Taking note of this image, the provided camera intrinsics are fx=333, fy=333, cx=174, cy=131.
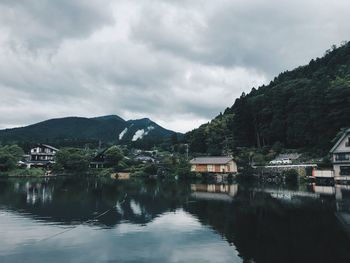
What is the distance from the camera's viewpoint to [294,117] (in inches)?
2089

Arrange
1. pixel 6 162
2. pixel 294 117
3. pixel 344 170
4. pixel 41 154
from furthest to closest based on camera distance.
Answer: pixel 41 154 → pixel 6 162 → pixel 294 117 → pixel 344 170

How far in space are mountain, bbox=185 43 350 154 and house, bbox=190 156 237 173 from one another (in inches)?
358

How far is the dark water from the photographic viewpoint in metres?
11.0

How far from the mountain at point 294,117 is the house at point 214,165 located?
9.08 m

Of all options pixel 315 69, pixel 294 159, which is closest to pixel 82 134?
pixel 315 69

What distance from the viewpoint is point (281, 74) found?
99438 mm

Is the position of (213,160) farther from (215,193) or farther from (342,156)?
(215,193)

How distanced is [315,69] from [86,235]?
79052mm

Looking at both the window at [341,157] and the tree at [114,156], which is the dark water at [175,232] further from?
the tree at [114,156]

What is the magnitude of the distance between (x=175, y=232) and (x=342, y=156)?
97.3 feet

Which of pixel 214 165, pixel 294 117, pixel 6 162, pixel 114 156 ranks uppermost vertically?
pixel 294 117

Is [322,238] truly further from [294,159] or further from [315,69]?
[315,69]

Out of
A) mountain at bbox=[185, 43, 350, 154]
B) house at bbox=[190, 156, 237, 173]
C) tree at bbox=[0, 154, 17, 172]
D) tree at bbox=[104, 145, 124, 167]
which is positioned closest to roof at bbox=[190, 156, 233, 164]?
house at bbox=[190, 156, 237, 173]

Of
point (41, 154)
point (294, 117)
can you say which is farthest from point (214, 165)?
point (41, 154)
